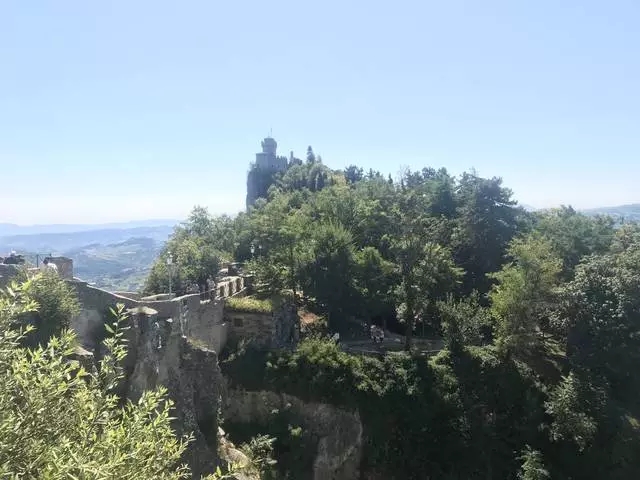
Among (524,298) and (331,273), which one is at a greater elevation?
(331,273)

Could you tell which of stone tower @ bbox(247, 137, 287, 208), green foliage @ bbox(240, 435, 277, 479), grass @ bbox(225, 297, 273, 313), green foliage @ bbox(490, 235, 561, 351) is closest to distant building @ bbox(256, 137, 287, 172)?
stone tower @ bbox(247, 137, 287, 208)

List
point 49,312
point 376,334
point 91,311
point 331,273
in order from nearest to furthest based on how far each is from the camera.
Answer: point 49,312, point 91,311, point 331,273, point 376,334

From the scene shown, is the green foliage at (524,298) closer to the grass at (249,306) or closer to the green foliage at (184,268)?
the grass at (249,306)

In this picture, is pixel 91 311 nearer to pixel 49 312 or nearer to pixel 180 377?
pixel 49 312

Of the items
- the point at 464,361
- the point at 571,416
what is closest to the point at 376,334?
the point at 464,361

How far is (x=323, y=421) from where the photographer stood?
80.8 feet

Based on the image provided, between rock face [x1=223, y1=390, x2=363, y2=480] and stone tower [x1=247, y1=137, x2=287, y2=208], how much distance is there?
66328 millimetres

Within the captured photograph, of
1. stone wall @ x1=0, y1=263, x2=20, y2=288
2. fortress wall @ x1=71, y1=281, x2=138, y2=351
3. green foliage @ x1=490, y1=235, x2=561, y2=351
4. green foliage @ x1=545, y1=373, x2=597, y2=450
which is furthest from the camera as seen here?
green foliage @ x1=490, y1=235, x2=561, y2=351

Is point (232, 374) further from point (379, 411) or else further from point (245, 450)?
point (379, 411)

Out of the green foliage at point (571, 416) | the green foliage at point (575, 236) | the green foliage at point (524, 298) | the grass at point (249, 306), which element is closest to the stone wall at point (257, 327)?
the grass at point (249, 306)

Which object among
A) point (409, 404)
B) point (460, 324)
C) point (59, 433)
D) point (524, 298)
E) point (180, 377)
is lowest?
point (409, 404)

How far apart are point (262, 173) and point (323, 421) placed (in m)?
77.6

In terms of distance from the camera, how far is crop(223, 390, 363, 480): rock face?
2388 centimetres

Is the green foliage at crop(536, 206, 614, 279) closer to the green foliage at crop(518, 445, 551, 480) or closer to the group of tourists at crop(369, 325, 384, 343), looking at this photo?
the group of tourists at crop(369, 325, 384, 343)
